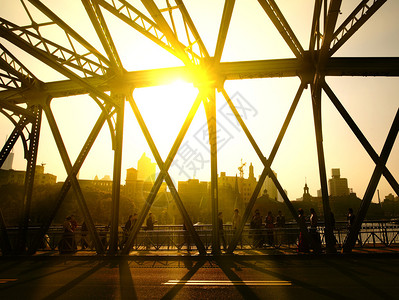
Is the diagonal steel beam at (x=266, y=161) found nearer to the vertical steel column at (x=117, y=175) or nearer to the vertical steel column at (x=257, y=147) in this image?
the vertical steel column at (x=257, y=147)

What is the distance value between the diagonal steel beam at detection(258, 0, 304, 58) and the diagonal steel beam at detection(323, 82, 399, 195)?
1797 mm

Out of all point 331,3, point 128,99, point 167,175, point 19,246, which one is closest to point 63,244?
point 19,246

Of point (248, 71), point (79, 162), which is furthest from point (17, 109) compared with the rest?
point (248, 71)

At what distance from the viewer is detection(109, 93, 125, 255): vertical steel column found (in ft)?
34.5

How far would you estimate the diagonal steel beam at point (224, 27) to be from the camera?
330 inches

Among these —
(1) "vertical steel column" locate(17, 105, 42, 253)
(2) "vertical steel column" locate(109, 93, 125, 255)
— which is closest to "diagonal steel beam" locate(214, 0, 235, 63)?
(2) "vertical steel column" locate(109, 93, 125, 255)

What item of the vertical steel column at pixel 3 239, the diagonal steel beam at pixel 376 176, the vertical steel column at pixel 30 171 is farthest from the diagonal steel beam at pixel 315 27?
the vertical steel column at pixel 3 239

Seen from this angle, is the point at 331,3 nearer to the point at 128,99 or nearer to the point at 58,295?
the point at 128,99

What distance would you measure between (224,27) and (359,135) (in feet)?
21.8

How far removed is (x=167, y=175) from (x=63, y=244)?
6.41 meters

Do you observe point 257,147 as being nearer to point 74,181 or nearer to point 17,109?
point 74,181

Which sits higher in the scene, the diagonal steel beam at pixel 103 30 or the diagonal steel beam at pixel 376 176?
the diagonal steel beam at pixel 103 30

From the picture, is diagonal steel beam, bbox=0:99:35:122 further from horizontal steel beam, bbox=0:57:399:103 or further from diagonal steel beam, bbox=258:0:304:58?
diagonal steel beam, bbox=258:0:304:58

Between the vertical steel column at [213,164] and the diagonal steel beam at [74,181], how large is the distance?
16.2 ft
